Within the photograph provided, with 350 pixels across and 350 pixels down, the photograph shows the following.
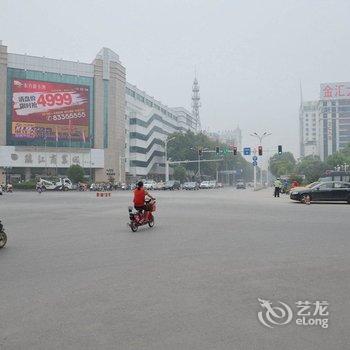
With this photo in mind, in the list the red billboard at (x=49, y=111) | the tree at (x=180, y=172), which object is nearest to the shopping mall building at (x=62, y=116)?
the red billboard at (x=49, y=111)

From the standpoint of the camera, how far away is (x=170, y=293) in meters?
6.11

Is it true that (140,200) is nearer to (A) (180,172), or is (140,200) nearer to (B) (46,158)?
(B) (46,158)

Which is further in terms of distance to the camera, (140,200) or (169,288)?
(140,200)

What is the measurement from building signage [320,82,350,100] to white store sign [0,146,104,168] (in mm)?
96080

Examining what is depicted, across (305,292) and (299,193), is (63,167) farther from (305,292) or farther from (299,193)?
(305,292)

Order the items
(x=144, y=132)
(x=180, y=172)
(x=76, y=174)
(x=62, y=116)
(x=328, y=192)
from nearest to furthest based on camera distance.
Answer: (x=328, y=192) → (x=76, y=174) → (x=62, y=116) → (x=180, y=172) → (x=144, y=132)

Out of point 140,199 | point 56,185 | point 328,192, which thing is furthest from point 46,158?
point 140,199

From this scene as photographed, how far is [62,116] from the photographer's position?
8312cm

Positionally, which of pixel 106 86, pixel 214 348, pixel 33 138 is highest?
pixel 106 86

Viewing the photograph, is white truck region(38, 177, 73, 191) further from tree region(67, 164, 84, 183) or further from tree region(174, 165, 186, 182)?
tree region(174, 165, 186, 182)

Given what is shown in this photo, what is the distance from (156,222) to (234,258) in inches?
306

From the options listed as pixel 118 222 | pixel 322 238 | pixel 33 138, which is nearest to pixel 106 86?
pixel 33 138

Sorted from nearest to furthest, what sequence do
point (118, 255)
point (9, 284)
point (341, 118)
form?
point (9, 284)
point (118, 255)
point (341, 118)

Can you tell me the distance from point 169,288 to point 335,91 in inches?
6281
